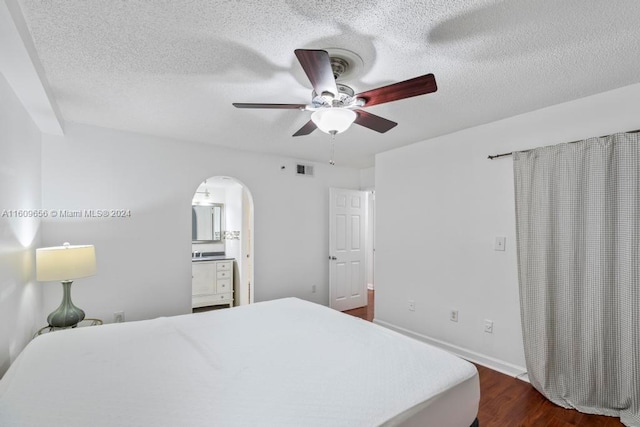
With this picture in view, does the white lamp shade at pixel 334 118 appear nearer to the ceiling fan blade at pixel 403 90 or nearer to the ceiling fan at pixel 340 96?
the ceiling fan at pixel 340 96

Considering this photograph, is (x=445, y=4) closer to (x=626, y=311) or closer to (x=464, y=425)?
(x=464, y=425)

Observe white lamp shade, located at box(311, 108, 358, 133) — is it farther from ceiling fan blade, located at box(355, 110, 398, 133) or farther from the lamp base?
the lamp base

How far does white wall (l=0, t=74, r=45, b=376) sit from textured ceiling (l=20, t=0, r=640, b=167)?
14.3 inches

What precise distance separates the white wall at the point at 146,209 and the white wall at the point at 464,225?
56.6 inches

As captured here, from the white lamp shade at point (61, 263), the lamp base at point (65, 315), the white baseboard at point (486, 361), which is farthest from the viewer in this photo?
the white baseboard at point (486, 361)

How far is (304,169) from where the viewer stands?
4527mm

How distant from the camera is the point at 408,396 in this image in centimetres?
137

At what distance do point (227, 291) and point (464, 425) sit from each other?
13.3 ft

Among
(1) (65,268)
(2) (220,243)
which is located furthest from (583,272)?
(2) (220,243)

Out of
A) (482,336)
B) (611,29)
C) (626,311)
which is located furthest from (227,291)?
(611,29)

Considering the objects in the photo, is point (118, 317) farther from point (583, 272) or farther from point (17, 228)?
point (583, 272)

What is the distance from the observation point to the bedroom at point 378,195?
2000 mm

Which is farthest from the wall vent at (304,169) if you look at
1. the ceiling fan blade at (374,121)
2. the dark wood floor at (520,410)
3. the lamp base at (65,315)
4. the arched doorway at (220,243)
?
the dark wood floor at (520,410)

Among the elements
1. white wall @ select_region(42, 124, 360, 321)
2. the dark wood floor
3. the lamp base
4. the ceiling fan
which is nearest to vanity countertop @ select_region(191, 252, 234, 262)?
white wall @ select_region(42, 124, 360, 321)
